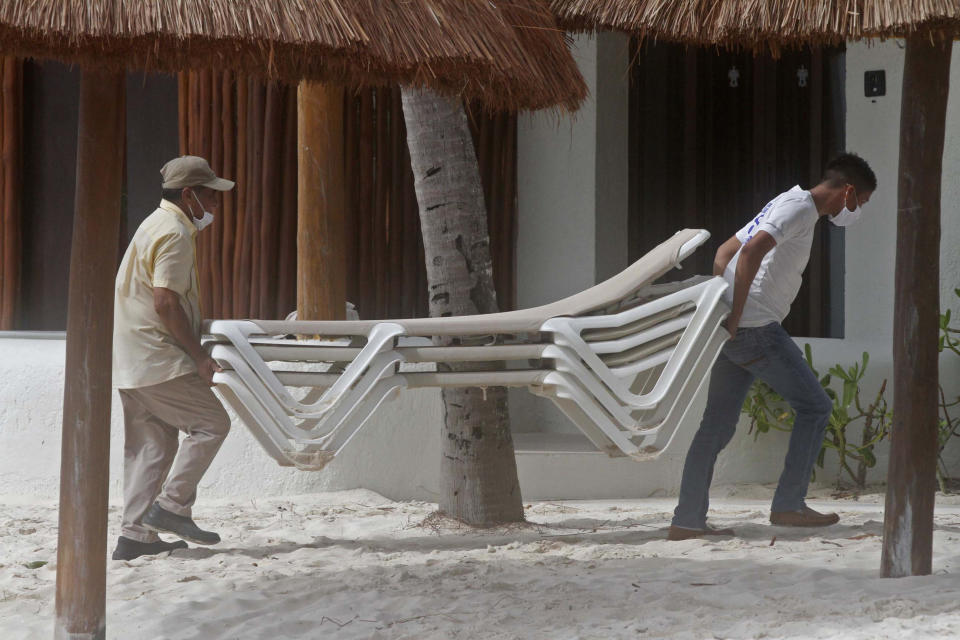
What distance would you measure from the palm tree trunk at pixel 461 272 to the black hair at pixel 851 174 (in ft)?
4.85

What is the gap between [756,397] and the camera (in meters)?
6.21

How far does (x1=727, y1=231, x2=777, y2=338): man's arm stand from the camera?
4363mm

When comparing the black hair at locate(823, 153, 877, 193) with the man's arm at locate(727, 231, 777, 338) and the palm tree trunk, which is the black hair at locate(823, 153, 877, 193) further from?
the palm tree trunk

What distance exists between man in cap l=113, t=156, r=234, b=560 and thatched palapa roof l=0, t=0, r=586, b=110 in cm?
127

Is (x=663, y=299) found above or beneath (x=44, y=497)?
above

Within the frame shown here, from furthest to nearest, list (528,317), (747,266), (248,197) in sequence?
(248,197)
(747,266)
(528,317)

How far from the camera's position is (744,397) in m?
4.79

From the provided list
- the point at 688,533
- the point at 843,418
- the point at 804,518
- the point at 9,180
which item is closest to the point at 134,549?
the point at 688,533

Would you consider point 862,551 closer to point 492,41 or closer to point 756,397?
point 756,397

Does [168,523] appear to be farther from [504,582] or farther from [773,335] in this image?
[773,335]

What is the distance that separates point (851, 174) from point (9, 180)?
467cm

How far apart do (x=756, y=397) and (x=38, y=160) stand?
4381mm

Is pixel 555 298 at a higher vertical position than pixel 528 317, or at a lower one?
higher

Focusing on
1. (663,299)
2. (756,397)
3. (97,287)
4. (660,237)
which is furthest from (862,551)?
(660,237)
